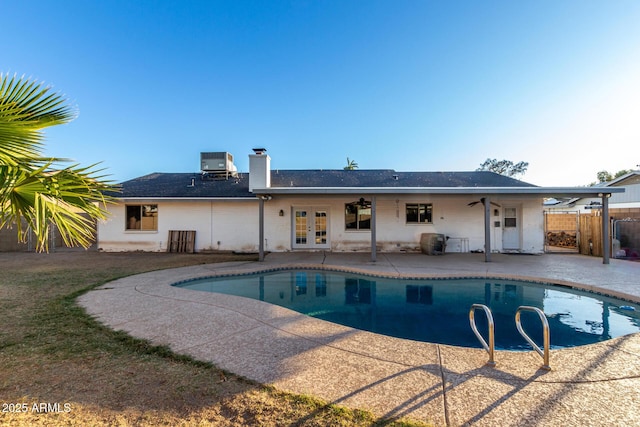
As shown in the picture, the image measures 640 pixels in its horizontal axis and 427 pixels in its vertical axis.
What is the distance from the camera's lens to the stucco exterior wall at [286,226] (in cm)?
1255

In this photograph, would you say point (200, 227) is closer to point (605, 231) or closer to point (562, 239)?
point (605, 231)

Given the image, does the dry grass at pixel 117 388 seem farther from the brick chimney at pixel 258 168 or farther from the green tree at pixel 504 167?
the green tree at pixel 504 167

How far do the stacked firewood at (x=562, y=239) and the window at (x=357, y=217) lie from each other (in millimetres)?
10335

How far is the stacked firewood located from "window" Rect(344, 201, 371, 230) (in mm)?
10335

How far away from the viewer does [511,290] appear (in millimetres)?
7043

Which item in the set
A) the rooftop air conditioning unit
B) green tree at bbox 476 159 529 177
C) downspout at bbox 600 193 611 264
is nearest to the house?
the rooftop air conditioning unit

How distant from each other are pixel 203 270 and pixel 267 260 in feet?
8.51

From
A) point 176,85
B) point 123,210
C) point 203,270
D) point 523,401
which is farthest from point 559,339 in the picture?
point 176,85

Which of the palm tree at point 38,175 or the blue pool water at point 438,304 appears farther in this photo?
the blue pool water at point 438,304

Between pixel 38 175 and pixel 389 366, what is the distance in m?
3.82

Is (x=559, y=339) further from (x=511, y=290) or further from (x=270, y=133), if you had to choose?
(x=270, y=133)

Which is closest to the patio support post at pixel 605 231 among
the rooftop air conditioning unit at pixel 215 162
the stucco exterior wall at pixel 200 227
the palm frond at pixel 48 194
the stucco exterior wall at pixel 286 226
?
the stucco exterior wall at pixel 286 226

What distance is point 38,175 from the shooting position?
8.25 ft

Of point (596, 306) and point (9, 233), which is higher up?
point (9, 233)
